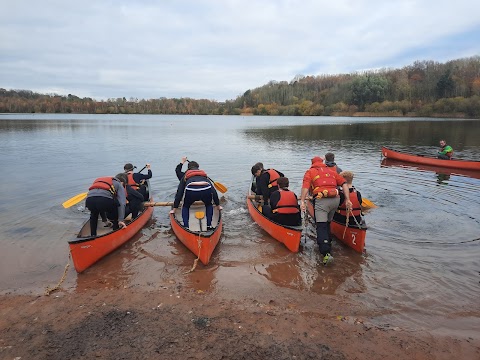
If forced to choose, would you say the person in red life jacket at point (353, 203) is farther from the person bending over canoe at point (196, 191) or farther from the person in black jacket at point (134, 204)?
the person in black jacket at point (134, 204)

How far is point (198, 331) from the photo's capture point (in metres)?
4.68

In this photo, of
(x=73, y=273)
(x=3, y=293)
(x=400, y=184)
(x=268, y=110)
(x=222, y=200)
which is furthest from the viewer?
(x=268, y=110)

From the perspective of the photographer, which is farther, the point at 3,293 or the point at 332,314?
the point at 3,293

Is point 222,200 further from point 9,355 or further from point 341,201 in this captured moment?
point 9,355

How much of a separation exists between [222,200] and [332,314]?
7647mm

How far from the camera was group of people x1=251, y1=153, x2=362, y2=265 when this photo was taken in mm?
7066

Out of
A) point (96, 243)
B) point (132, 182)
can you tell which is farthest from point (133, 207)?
point (96, 243)

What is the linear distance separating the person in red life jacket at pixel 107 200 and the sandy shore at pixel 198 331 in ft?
6.63

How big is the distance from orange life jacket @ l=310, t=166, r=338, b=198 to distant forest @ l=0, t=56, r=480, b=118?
283ft

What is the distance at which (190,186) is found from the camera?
7.56m

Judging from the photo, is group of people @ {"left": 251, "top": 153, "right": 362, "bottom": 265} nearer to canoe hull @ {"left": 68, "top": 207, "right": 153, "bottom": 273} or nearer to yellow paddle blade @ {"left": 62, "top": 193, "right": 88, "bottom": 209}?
canoe hull @ {"left": 68, "top": 207, "right": 153, "bottom": 273}

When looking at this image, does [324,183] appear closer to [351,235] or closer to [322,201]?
[322,201]

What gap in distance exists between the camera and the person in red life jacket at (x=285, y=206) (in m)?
7.83

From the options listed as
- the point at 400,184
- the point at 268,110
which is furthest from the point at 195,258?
the point at 268,110
